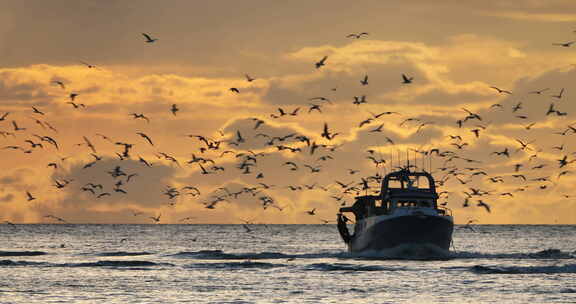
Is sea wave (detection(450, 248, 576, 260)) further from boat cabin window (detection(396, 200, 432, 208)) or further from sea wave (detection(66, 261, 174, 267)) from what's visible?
sea wave (detection(66, 261, 174, 267))

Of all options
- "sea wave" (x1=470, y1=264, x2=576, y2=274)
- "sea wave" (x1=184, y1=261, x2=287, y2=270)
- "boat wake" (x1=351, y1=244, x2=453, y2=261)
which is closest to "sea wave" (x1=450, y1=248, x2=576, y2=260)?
"boat wake" (x1=351, y1=244, x2=453, y2=261)

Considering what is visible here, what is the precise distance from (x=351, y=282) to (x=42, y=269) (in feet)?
99.1

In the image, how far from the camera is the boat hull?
94.2 m

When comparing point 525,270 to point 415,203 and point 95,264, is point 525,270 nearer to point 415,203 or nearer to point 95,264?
point 415,203

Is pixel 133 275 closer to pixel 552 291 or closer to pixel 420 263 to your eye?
pixel 420 263

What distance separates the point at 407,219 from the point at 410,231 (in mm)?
1807

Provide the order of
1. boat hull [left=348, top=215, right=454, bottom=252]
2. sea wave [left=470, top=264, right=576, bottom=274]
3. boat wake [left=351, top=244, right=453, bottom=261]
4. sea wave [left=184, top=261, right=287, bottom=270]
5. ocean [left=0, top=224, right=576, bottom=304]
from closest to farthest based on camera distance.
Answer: ocean [left=0, top=224, right=576, bottom=304] → sea wave [left=470, top=264, right=576, bottom=274] → sea wave [left=184, top=261, right=287, bottom=270] → boat hull [left=348, top=215, right=454, bottom=252] → boat wake [left=351, top=244, right=453, bottom=261]

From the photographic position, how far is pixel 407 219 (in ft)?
308

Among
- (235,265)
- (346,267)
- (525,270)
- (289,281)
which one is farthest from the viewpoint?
(235,265)

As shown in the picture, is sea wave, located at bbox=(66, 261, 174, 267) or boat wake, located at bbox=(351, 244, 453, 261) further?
boat wake, located at bbox=(351, 244, 453, 261)

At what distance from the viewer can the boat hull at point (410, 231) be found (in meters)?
94.2

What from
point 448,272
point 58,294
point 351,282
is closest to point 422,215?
point 448,272

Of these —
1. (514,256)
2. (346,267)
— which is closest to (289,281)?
(346,267)

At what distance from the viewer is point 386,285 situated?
226 ft
